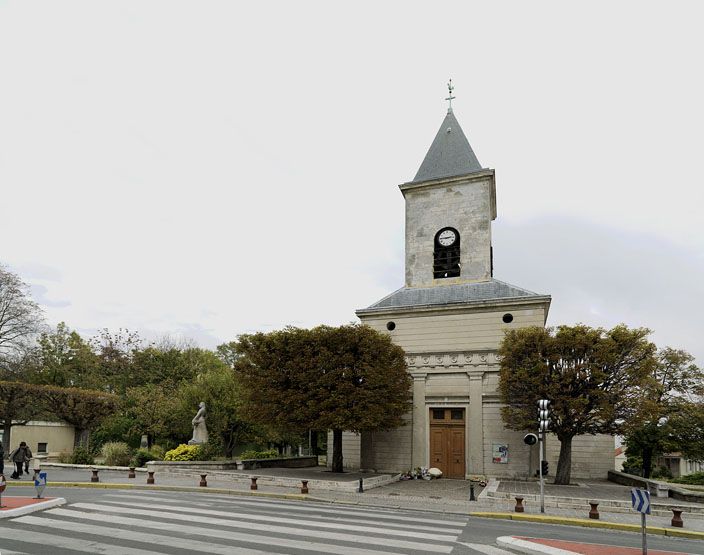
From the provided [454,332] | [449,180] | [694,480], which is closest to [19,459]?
[454,332]

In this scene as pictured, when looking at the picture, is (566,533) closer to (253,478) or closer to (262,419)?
(253,478)

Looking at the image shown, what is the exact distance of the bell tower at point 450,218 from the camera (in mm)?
28875

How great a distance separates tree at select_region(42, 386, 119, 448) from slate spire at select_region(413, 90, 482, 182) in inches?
880

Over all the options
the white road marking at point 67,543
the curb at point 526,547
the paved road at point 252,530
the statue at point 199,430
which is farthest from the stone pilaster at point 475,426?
the white road marking at point 67,543

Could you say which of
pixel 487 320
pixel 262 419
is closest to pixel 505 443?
pixel 487 320

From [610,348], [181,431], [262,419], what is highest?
[610,348]

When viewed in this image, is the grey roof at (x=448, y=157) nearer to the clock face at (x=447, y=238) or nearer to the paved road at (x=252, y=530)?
the clock face at (x=447, y=238)

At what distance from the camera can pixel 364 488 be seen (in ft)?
62.5

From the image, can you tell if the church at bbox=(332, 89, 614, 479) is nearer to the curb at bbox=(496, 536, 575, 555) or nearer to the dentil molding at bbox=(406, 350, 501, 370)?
the dentil molding at bbox=(406, 350, 501, 370)

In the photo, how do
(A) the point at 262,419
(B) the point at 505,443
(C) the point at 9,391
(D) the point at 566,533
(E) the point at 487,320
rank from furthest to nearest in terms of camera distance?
1. (C) the point at 9,391
2. (E) the point at 487,320
3. (B) the point at 505,443
4. (A) the point at 262,419
5. (D) the point at 566,533

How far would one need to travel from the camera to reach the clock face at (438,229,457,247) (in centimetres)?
2953

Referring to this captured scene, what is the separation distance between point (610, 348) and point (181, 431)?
91.7 ft

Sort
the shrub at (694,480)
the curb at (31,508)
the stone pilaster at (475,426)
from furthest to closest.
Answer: the shrub at (694,480) < the stone pilaster at (475,426) < the curb at (31,508)

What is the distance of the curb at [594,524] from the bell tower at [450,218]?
51.7ft
